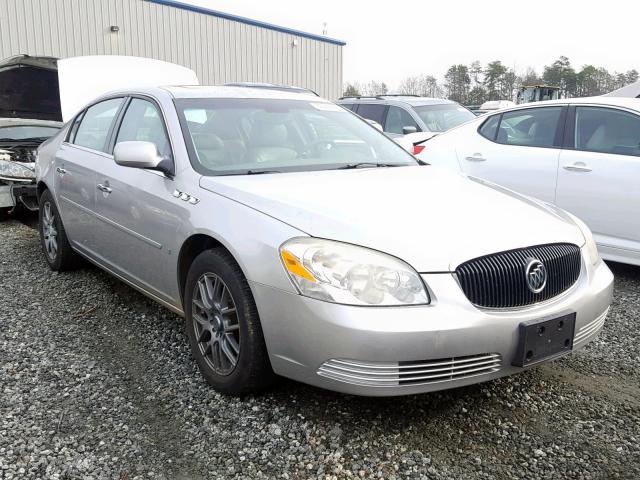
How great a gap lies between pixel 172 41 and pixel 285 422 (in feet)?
54.5

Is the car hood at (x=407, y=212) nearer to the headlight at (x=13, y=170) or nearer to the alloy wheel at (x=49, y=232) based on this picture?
the alloy wheel at (x=49, y=232)

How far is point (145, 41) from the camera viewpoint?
1698cm

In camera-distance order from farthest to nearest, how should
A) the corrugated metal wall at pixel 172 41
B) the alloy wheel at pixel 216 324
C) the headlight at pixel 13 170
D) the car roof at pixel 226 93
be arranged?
the corrugated metal wall at pixel 172 41, the headlight at pixel 13 170, the car roof at pixel 226 93, the alloy wheel at pixel 216 324

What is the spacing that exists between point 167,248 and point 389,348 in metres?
1.45

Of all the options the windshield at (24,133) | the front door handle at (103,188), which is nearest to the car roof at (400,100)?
the windshield at (24,133)

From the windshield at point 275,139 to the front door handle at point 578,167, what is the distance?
183 centimetres

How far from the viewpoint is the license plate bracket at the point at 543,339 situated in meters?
2.43

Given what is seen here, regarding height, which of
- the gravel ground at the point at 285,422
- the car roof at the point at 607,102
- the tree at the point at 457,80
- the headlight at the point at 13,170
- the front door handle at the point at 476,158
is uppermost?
the tree at the point at 457,80

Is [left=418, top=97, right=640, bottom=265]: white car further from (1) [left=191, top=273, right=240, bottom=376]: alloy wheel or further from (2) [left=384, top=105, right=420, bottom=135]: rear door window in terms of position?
(1) [left=191, top=273, right=240, bottom=376]: alloy wheel

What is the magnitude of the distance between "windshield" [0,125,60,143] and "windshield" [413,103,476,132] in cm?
532

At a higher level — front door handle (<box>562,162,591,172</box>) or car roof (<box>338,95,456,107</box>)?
car roof (<box>338,95,456,107</box>)

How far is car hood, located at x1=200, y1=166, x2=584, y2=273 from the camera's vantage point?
2.43 m

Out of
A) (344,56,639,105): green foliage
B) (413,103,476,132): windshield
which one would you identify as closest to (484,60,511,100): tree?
(344,56,639,105): green foliage

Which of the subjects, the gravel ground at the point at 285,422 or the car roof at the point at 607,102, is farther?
the car roof at the point at 607,102
